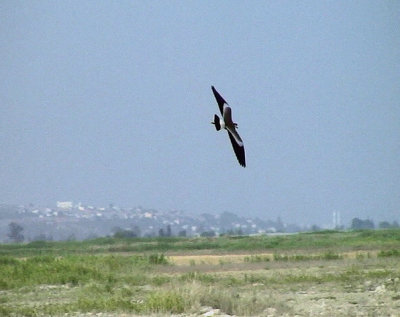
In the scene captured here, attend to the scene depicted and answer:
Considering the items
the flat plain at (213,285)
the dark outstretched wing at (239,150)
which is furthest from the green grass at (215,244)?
the dark outstretched wing at (239,150)

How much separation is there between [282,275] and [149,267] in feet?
20.0

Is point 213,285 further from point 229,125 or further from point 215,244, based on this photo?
point 215,244

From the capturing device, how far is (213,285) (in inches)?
924

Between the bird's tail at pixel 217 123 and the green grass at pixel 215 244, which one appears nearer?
the bird's tail at pixel 217 123

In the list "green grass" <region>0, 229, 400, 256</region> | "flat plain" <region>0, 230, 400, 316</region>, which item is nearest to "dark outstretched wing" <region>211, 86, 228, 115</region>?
"flat plain" <region>0, 230, 400, 316</region>

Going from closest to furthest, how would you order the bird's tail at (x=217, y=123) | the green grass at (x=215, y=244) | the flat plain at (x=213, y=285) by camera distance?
the bird's tail at (x=217, y=123), the flat plain at (x=213, y=285), the green grass at (x=215, y=244)

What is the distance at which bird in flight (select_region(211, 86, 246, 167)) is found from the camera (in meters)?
13.9

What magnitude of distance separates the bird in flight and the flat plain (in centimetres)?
447

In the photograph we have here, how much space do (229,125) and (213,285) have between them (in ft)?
32.9

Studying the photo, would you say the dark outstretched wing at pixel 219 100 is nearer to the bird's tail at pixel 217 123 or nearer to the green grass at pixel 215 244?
the bird's tail at pixel 217 123

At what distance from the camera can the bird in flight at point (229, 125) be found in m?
13.9

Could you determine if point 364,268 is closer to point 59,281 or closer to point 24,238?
point 59,281

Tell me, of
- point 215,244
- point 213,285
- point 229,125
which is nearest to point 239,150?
point 229,125

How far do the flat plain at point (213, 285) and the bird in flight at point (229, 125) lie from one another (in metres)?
4.47
